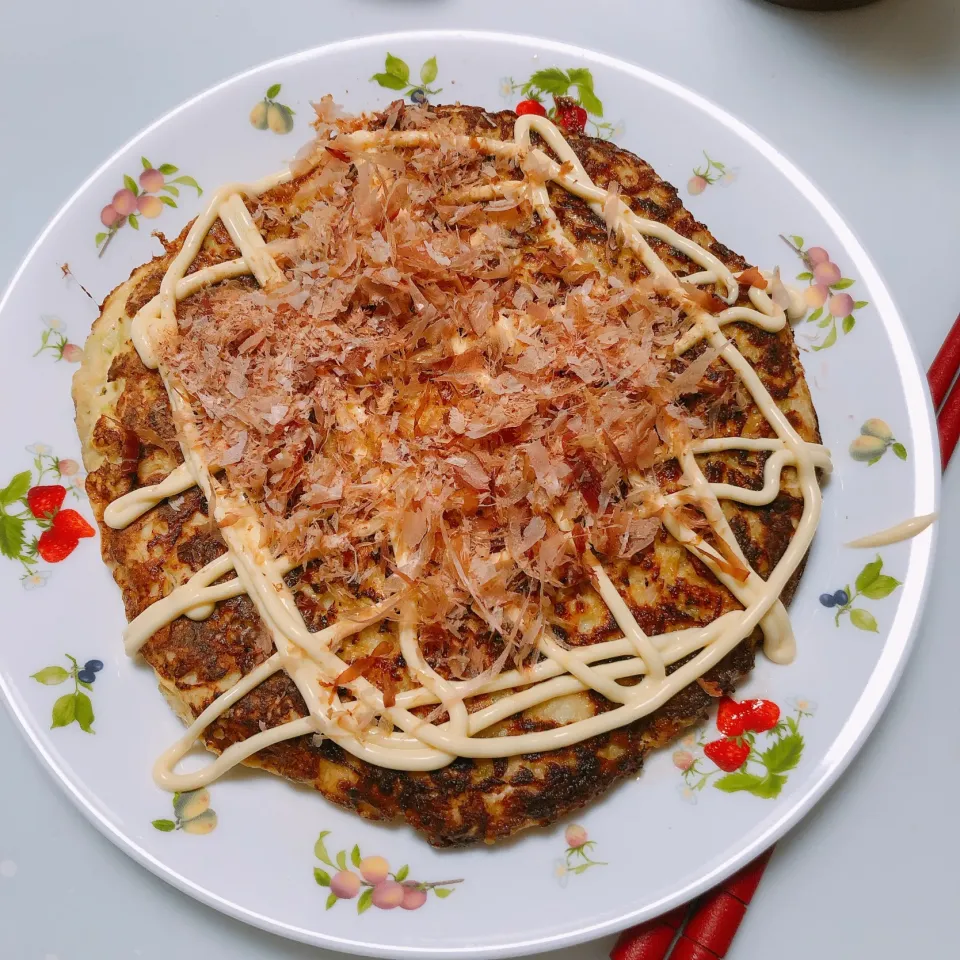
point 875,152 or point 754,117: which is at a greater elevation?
point 754,117

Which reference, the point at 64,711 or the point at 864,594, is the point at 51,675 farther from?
the point at 864,594

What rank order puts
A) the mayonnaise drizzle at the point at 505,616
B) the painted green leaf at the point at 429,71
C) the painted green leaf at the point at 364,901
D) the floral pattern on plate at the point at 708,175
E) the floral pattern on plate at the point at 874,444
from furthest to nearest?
the painted green leaf at the point at 429,71 < the floral pattern on plate at the point at 708,175 < the floral pattern on plate at the point at 874,444 < the painted green leaf at the point at 364,901 < the mayonnaise drizzle at the point at 505,616

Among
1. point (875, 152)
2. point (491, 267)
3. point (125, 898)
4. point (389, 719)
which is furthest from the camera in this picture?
point (875, 152)

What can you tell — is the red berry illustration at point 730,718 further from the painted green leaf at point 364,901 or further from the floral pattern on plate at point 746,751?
the painted green leaf at point 364,901

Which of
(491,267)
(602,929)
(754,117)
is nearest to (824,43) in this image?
(754,117)

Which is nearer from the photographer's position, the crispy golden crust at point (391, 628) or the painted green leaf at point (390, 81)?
the crispy golden crust at point (391, 628)

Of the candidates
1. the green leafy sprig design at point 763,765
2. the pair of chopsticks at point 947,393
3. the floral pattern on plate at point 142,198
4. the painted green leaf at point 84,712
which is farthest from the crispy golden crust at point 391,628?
the pair of chopsticks at point 947,393

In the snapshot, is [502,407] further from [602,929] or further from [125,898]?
[125,898]

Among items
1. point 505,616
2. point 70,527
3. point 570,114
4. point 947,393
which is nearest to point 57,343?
point 70,527
